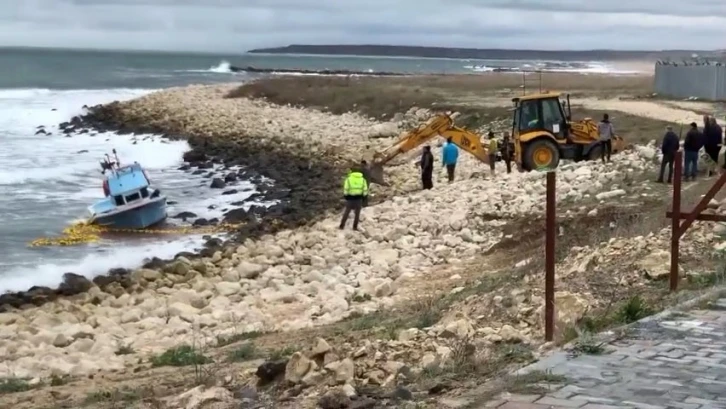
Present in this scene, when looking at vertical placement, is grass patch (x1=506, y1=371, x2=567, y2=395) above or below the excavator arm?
above

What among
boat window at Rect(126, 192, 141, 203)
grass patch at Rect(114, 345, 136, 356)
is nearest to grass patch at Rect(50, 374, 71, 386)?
grass patch at Rect(114, 345, 136, 356)

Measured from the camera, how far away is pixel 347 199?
70.5 ft

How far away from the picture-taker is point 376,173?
91.6 feet

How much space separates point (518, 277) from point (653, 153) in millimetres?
12249

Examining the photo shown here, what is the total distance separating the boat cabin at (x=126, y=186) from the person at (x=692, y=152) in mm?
13206

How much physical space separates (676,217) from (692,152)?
11.4 metres

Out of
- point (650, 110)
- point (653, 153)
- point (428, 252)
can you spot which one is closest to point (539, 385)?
point (428, 252)

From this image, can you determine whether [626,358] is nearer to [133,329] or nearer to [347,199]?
[133,329]

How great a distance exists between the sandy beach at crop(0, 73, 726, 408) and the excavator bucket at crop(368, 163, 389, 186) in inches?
7.5

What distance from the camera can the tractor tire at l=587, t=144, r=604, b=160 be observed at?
2352cm

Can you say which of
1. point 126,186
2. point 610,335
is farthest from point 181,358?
point 126,186

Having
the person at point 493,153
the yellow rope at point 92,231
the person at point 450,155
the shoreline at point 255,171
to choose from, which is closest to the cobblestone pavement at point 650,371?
the shoreline at point 255,171

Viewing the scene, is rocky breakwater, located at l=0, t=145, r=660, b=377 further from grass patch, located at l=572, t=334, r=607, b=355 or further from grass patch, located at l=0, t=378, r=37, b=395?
grass patch, located at l=572, t=334, r=607, b=355

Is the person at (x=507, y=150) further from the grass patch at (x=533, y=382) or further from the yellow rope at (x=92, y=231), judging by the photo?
the grass patch at (x=533, y=382)
